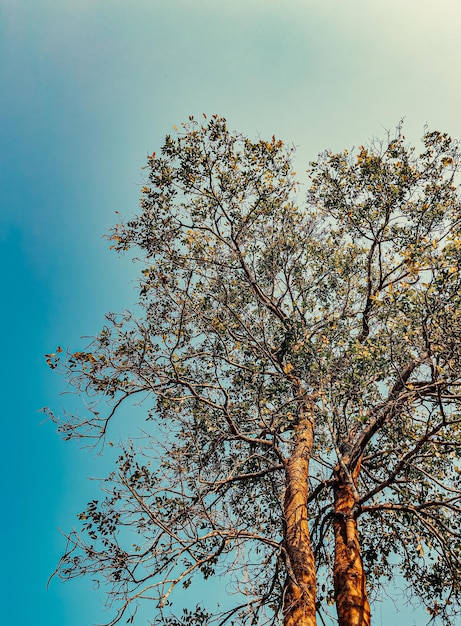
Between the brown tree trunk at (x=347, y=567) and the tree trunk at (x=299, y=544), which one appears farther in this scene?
the brown tree trunk at (x=347, y=567)

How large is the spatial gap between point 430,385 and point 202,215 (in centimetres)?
632

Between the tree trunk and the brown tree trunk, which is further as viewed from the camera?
the brown tree trunk

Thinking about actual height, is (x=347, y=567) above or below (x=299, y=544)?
below

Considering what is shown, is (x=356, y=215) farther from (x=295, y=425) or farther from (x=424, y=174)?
(x=295, y=425)

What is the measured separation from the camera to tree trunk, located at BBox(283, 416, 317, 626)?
5742 mm

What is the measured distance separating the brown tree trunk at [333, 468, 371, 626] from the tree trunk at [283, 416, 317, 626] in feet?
1.96

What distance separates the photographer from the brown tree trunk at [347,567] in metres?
6.17

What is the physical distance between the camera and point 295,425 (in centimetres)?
878

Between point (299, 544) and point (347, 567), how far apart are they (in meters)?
0.90

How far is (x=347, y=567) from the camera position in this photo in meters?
6.73

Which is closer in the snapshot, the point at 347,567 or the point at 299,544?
the point at 299,544

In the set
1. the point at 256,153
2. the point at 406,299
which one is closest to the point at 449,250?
the point at 406,299

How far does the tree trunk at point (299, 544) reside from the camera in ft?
18.8

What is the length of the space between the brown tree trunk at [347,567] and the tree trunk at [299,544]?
598 mm
